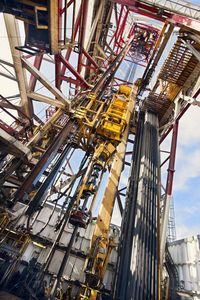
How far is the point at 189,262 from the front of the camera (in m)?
8.27

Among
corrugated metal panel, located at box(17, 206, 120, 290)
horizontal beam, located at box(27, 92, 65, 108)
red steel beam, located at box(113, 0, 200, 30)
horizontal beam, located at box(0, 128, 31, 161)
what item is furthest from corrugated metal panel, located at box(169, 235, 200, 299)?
red steel beam, located at box(113, 0, 200, 30)

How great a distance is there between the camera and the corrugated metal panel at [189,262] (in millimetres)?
7621

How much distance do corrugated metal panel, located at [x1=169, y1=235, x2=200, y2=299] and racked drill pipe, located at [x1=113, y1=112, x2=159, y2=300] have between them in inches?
142

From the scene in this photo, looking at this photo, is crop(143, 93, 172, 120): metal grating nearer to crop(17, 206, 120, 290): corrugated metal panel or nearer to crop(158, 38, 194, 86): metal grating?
crop(158, 38, 194, 86): metal grating

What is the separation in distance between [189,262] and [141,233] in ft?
14.9

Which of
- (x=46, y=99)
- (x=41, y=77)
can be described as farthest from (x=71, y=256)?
(x=41, y=77)

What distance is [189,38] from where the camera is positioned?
751cm

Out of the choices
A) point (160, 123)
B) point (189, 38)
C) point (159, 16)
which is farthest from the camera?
point (160, 123)

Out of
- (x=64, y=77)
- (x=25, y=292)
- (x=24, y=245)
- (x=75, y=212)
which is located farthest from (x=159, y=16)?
(x=24, y=245)

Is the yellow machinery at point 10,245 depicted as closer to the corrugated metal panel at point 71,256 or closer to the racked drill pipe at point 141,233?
the corrugated metal panel at point 71,256

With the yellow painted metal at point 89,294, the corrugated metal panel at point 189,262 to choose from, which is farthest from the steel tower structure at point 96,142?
the corrugated metal panel at point 189,262

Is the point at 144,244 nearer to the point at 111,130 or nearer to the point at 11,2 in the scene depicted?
the point at 111,130

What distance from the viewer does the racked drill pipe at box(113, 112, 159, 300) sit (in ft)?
17.0

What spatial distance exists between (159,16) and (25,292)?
13.0 m
